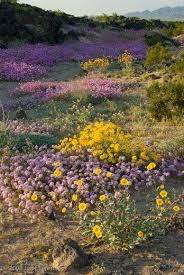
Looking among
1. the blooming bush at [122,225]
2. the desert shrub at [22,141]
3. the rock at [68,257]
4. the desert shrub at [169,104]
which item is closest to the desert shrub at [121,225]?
the blooming bush at [122,225]

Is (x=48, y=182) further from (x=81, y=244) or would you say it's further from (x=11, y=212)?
(x=81, y=244)

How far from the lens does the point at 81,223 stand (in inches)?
249

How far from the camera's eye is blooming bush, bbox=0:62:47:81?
20.4m

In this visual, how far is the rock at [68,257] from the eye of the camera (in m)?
5.57

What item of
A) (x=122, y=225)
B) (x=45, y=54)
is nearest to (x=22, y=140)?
(x=122, y=225)

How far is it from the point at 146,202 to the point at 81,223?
4.34ft

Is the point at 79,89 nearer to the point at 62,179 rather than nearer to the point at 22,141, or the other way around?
the point at 22,141

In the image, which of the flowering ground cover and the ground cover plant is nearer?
the ground cover plant

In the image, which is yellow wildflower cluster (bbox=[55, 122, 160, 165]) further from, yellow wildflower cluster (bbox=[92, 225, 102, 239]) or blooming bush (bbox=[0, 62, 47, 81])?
blooming bush (bbox=[0, 62, 47, 81])

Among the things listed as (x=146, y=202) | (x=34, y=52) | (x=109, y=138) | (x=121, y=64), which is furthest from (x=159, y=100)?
(x=34, y=52)

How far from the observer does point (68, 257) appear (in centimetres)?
558

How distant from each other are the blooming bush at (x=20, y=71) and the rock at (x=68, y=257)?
49.6 ft

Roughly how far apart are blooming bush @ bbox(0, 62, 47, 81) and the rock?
15132 mm

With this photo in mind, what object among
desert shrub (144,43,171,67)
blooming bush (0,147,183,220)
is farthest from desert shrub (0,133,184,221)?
desert shrub (144,43,171,67)
